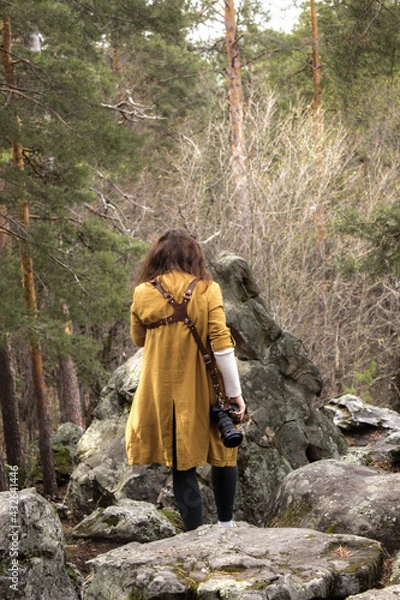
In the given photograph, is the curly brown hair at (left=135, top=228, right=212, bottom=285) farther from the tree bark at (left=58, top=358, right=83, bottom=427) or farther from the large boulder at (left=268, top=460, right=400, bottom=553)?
the tree bark at (left=58, top=358, right=83, bottom=427)

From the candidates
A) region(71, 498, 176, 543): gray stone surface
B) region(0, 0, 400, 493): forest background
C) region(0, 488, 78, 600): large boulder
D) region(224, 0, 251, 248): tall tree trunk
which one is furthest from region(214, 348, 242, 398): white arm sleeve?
region(224, 0, 251, 248): tall tree trunk

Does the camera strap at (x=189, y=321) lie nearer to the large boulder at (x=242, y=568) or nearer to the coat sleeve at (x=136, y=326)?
the coat sleeve at (x=136, y=326)

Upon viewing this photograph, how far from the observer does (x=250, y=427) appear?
6578mm

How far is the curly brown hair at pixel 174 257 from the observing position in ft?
12.5

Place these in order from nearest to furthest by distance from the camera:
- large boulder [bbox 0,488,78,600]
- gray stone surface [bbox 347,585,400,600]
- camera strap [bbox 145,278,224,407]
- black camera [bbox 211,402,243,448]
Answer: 1. gray stone surface [bbox 347,585,400,600]
2. large boulder [bbox 0,488,78,600]
3. black camera [bbox 211,402,243,448]
4. camera strap [bbox 145,278,224,407]

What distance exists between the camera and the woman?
3689 millimetres

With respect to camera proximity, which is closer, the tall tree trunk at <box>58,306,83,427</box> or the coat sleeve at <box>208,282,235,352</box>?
the coat sleeve at <box>208,282,235,352</box>

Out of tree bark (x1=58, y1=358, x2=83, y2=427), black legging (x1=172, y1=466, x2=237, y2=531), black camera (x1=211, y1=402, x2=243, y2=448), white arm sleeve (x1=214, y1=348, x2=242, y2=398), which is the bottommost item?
tree bark (x1=58, y1=358, x2=83, y2=427)

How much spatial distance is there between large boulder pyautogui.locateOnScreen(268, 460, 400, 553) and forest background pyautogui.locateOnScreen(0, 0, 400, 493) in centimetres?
378

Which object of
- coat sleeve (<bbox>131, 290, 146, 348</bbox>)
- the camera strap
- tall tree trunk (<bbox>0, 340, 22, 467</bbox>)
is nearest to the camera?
the camera strap

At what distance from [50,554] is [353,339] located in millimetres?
13502

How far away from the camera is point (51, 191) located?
9.31 metres

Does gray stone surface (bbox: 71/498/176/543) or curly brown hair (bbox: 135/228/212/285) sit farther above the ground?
curly brown hair (bbox: 135/228/212/285)

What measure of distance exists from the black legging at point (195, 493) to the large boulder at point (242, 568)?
0.54 metres
